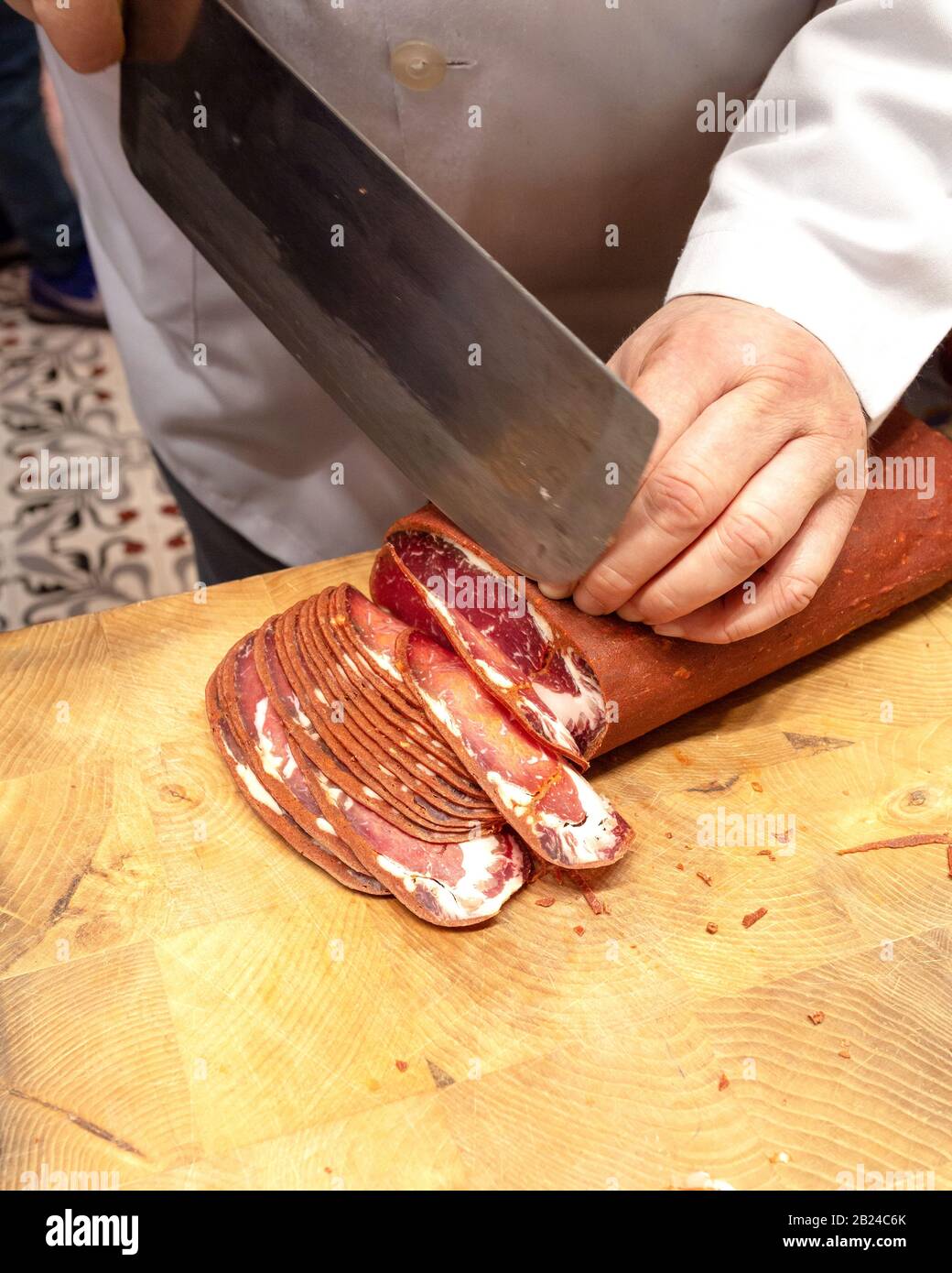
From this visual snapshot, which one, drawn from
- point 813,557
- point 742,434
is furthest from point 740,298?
point 813,557

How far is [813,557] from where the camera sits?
1677mm

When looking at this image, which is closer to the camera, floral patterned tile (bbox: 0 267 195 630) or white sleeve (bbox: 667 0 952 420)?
white sleeve (bbox: 667 0 952 420)

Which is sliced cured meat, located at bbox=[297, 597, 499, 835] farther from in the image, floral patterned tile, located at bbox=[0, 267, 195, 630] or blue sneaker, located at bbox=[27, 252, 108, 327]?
blue sneaker, located at bbox=[27, 252, 108, 327]

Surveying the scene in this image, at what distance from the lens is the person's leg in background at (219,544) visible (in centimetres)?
243

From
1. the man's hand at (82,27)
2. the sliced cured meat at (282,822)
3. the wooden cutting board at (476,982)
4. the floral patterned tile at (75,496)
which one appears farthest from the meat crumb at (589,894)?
the floral patterned tile at (75,496)

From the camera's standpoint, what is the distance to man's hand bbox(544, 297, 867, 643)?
154cm

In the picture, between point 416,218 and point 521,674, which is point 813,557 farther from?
point 416,218

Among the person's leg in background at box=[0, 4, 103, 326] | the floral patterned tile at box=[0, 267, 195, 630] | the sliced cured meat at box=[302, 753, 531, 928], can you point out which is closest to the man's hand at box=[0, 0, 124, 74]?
the sliced cured meat at box=[302, 753, 531, 928]

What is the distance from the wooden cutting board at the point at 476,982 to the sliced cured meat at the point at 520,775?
0.11 meters

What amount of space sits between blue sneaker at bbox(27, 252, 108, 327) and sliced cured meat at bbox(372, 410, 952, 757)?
3.66 meters

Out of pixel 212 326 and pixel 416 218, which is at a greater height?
pixel 416 218

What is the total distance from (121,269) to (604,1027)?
1638 mm

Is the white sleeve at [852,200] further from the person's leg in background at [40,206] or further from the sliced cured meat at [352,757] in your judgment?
the person's leg in background at [40,206]

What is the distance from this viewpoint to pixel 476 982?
156cm
